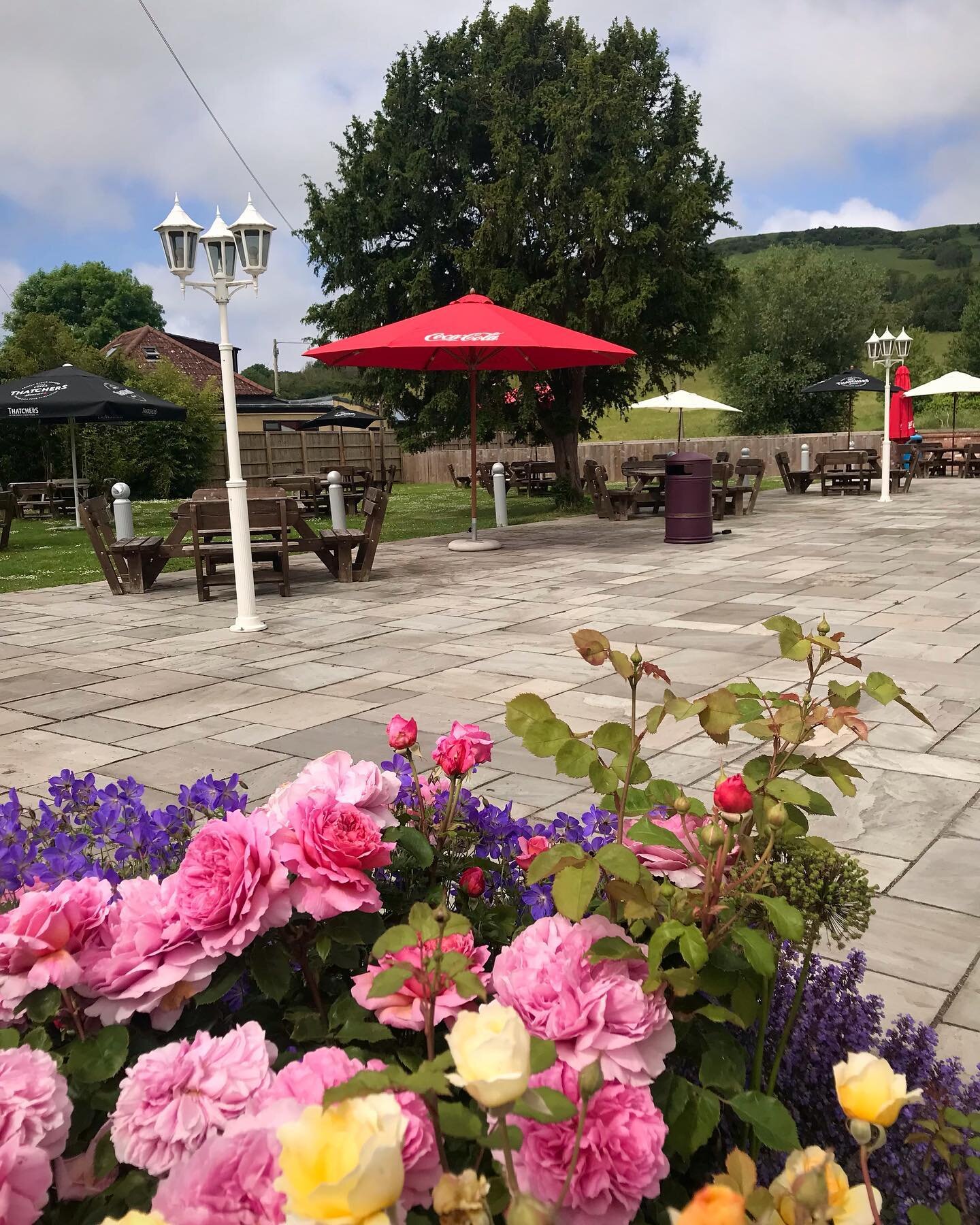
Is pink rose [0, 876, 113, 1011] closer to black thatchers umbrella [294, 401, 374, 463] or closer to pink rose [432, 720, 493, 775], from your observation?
pink rose [432, 720, 493, 775]

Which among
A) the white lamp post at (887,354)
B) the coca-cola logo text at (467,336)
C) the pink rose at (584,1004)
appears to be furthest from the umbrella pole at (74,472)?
the pink rose at (584,1004)

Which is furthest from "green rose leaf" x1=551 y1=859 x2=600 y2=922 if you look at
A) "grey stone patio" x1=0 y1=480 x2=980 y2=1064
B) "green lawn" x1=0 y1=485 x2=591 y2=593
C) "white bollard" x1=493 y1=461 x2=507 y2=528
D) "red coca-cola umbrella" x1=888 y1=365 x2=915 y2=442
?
"red coca-cola umbrella" x1=888 y1=365 x2=915 y2=442

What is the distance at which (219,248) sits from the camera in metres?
7.67

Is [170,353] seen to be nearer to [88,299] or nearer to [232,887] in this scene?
[88,299]

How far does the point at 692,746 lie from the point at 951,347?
4640 centimetres

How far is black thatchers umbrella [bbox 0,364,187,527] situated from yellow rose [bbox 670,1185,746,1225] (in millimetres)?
14841

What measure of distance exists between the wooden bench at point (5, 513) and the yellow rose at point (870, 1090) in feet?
48.7

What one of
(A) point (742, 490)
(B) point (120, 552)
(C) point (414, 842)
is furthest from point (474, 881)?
(A) point (742, 490)

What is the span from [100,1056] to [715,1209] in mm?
702

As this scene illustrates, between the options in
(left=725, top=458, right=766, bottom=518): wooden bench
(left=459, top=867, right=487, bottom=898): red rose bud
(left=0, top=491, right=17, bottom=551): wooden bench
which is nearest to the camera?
(left=459, top=867, right=487, bottom=898): red rose bud

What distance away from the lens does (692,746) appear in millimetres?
4438

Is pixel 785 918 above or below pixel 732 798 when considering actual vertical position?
below

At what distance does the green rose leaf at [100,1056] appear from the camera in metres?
1.12

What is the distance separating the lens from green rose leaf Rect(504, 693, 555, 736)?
1.36 metres
